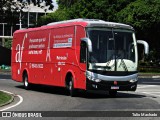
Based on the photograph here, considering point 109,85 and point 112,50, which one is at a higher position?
point 112,50

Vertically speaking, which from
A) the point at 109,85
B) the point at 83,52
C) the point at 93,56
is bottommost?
the point at 109,85

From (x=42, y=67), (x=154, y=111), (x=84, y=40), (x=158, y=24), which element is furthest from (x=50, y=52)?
(x=158, y=24)

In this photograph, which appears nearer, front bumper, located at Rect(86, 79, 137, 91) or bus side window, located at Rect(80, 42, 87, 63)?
front bumper, located at Rect(86, 79, 137, 91)

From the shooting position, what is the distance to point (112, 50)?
20.7 metres

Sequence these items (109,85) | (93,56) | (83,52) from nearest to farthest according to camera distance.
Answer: (93,56) < (109,85) < (83,52)

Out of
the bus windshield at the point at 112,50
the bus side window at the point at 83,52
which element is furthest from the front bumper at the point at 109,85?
the bus side window at the point at 83,52

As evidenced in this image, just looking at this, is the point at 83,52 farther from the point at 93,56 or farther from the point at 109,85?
the point at 109,85

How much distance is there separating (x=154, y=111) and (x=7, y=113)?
4.52 metres

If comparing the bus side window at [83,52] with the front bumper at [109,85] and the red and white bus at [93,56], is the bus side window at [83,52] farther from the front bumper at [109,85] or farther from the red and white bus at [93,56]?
the front bumper at [109,85]

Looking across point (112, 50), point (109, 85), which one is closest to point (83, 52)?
point (112, 50)

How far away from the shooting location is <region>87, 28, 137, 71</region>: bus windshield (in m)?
20.4

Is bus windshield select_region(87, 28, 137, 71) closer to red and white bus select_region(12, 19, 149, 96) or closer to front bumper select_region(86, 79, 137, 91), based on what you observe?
red and white bus select_region(12, 19, 149, 96)

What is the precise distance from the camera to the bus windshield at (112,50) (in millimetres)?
20359

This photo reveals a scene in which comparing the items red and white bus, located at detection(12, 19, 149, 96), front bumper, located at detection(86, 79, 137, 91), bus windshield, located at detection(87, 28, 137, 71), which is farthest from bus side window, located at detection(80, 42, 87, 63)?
front bumper, located at detection(86, 79, 137, 91)
